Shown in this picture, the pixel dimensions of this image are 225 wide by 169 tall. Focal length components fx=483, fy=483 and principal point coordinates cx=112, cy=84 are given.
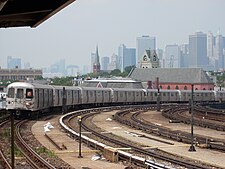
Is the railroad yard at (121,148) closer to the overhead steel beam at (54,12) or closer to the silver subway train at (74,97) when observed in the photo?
the silver subway train at (74,97)

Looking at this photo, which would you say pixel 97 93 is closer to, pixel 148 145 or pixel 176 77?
pixel 148 145

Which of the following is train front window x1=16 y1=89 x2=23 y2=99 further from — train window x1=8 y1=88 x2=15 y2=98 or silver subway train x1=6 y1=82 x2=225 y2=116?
train window x1=8 y1=88 x2=15 y2=98

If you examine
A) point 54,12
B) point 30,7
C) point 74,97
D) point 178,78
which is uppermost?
point 30,7

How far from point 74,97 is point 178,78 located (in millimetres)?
105143

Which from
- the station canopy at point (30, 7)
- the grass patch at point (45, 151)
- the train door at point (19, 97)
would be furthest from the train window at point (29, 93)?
the station canopy at point (30, 7)

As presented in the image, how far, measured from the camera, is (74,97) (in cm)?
6028

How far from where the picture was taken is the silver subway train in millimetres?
40125

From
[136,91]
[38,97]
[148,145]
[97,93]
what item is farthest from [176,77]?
[148,145]

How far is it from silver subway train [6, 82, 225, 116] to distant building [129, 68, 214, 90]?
56282mm

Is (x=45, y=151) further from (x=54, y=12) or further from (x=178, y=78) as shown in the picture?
(x=178, y=78)

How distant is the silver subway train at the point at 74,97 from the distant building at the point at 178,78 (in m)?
56.3

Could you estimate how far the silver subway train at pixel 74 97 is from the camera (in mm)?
40125

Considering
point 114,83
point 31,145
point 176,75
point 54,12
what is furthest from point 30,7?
point 176,75

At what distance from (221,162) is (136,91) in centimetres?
5735
